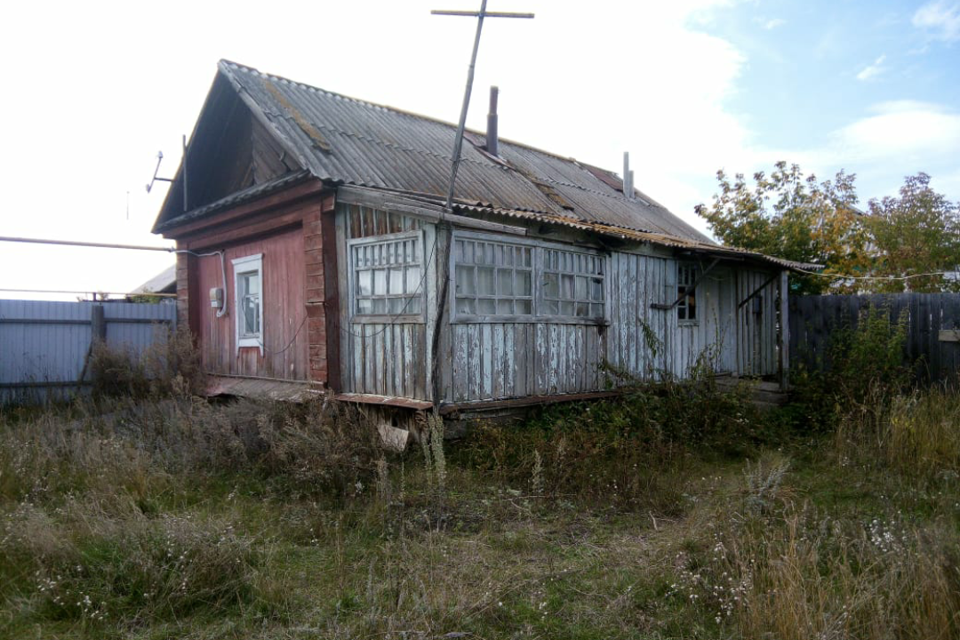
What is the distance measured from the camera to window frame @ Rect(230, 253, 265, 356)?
32.3 ft

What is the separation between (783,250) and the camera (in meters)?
16.6

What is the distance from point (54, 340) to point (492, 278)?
27.8ft

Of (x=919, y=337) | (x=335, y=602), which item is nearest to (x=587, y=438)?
(x=335, y=602)

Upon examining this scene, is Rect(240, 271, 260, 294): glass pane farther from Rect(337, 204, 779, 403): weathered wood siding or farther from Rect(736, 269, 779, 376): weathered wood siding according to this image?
Rect(736, 269, 779, 376): weathered wood siding

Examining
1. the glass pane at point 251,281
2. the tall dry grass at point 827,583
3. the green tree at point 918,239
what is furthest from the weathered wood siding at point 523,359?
the green tree at point 918,239

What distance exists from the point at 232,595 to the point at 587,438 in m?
3.81

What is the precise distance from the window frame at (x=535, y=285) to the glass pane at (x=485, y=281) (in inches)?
10.8

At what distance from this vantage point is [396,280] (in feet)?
25.1

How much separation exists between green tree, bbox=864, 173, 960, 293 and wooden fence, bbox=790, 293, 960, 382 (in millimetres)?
4992

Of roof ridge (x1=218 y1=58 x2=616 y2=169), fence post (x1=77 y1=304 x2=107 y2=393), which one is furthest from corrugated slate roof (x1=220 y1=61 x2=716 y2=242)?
fence post (x1=77 y1=304 x2=107 y2=393)

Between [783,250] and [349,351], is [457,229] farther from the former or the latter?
[783,250]

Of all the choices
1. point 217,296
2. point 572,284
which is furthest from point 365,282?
point 217,296

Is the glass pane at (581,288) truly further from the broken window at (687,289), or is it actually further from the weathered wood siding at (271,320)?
the weathered wood siding at (271,320)

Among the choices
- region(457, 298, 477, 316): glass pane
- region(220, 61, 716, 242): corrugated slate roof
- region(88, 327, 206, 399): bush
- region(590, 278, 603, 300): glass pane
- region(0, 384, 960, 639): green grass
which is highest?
region(220, 61, 716, 242): corrugated slate roof
